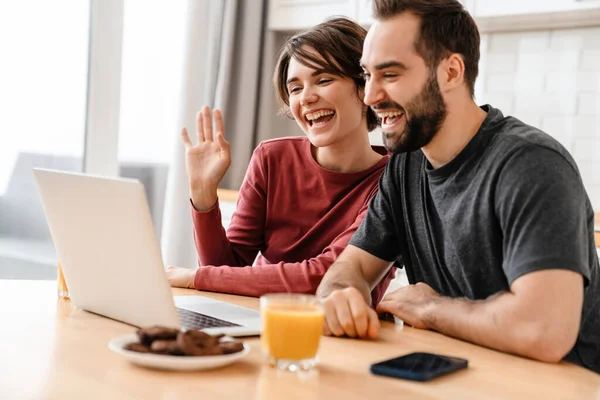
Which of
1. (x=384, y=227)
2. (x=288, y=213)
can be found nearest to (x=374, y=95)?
(x=384, y=227)

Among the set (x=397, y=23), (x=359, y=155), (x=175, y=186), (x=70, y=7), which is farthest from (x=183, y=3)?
(x=397, y=23)

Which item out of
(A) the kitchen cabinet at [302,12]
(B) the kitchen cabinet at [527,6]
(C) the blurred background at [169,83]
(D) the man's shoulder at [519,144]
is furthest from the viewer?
(A) the kitchen cabinet at [302,12]

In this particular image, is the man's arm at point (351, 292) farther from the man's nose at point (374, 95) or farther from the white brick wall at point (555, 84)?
the white brick wall at point (555, 84)

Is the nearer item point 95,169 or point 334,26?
point 334,26

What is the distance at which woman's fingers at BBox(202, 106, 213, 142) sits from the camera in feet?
6.50

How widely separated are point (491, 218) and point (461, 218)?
3.4 inches

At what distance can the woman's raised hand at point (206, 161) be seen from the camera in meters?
2.01

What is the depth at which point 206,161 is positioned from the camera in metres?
2.05

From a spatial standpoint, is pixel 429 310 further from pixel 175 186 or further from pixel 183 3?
pixel 183 3

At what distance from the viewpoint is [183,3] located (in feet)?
11.6

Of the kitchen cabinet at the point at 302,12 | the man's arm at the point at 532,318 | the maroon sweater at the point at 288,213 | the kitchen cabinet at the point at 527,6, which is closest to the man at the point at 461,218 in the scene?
the man's arm at the point at 532,318

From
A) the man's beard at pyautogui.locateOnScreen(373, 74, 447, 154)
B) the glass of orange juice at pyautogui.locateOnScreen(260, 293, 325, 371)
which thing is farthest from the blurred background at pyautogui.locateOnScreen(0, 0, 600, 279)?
the glass of orange juice at pyautogui.locateOnScreen(260, 293, 325, 371)

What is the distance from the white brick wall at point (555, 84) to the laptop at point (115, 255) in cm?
210

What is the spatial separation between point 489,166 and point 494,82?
6.45 ft
